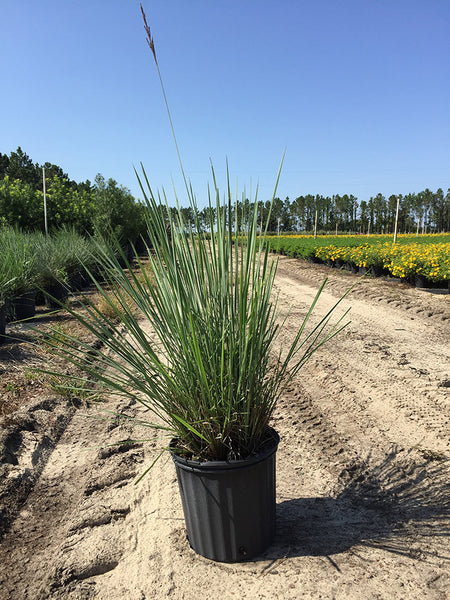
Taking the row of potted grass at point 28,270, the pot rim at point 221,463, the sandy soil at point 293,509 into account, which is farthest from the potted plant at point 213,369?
the row of potted grass at point 28,270

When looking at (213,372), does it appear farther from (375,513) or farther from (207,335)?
(375,513)

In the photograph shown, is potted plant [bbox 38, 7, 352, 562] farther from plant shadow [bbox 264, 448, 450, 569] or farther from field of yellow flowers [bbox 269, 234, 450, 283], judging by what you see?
field of yellow flowers [bbox 269, 234, 450, 283]

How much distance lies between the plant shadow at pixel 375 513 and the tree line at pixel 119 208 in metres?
1.42

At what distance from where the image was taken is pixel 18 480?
8.12 feet

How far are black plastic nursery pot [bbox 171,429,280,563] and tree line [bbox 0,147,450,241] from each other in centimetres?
96

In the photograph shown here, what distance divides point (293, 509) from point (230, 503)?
2.19 ft

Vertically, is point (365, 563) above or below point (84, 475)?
above

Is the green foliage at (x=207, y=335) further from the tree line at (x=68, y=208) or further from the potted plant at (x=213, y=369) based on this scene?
the tree line at (x=68, y=208)

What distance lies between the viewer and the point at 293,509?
2.17 meters

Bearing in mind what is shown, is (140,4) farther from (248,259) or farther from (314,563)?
(314,563)

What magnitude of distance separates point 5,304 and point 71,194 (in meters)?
12.2

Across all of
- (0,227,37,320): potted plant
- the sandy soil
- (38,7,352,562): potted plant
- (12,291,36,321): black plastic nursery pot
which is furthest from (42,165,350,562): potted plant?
(12,291,36,321): black plastic nursery pot

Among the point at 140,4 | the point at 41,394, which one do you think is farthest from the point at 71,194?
the point at 140,4

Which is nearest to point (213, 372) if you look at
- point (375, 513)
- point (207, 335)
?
point (207, 335)
